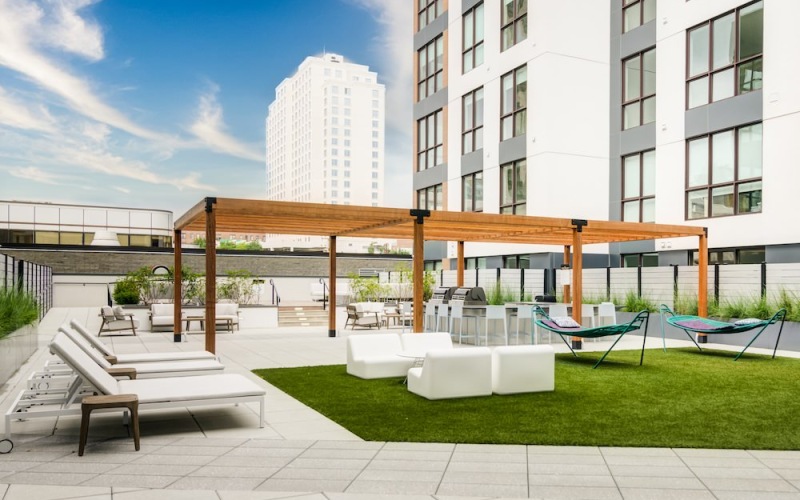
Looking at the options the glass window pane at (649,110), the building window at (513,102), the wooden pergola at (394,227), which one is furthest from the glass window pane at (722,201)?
the building window at (513,102)

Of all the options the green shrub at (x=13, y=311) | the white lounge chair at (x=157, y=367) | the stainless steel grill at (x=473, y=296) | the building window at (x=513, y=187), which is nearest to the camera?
the white lounge chair at (x=157, y=367)

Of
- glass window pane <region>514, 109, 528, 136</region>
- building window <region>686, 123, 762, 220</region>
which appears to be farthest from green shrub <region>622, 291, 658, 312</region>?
glass window pane <region>514, 109, 528, 136</region>

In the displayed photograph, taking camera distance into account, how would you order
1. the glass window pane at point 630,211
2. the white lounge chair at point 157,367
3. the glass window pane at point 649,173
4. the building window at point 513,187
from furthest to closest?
the building window at point 513,187, the glass window pane at point 630,211, the glass window pane at point 649,173, the white lounge chair at point 157,367

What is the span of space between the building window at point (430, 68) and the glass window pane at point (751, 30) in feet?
42.2

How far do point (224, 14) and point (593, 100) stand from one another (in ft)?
256

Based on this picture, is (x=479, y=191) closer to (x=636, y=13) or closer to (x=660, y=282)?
(x=636, y=13)

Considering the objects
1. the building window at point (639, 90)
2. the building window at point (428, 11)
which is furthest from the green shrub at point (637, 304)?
the building window at point (428, 11)

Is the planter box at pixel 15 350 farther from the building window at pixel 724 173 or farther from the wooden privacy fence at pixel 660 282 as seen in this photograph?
the building window at pixel 724 173

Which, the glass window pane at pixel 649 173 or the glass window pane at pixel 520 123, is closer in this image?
the glass window pane at pixel 649 173

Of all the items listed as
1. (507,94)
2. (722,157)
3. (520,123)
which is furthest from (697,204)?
(507,94)

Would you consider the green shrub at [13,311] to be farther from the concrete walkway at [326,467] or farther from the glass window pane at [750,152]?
the glass window pane at [750,152]

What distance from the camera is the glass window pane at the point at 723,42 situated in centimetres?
1780

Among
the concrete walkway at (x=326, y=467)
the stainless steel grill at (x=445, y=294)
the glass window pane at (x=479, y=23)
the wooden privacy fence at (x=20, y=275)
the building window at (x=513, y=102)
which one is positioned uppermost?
the glass window pane at (x=479, y=23)

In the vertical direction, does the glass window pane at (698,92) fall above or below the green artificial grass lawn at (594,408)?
above
